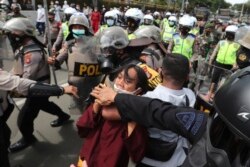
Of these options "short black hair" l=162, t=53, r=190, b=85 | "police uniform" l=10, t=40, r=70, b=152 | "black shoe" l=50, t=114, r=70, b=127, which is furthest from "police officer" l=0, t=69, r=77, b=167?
"black shoe" l=50, t=114, r=70, b=127

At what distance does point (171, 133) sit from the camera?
2068 mm

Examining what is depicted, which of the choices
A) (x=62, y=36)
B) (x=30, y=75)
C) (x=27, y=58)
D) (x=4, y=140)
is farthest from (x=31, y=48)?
(x=62, y=36)

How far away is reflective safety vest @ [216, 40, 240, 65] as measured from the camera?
659cm

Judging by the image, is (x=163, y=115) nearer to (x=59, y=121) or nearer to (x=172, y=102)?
(x=172, y=102)

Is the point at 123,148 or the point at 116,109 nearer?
the point at 116,109

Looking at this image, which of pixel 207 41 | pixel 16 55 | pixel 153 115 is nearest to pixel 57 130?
pixel 16 55

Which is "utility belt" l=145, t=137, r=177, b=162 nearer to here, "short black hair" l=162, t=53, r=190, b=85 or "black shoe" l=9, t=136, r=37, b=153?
"short black hair" l=162, t=53, r=190, b=85

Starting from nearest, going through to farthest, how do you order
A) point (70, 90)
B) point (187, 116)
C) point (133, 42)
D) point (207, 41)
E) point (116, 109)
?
point (187, 116)
point (116, 109)
point (70, 90)
point (133, 42)
point (207, 41)

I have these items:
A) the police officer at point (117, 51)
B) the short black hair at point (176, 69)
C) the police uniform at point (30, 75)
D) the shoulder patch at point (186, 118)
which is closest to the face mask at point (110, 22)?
the police uniform at point (30, 75)

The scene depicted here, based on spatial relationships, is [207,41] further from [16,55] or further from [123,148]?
[123,148]

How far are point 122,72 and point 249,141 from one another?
49.4 inches

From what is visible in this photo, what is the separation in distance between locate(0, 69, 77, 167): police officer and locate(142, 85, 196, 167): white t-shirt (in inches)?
44.2

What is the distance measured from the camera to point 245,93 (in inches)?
48.1

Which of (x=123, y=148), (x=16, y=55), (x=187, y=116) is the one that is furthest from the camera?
(x=16, y=55)
